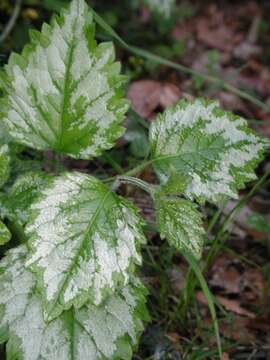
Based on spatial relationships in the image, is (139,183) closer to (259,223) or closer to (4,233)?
(4,233)

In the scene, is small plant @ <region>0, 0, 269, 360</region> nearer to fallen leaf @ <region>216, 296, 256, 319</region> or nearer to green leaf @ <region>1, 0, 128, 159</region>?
green leaf @ <region>1, 0, 128, 159</region>

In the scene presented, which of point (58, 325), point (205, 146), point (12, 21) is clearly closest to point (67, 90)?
point (205, 146)

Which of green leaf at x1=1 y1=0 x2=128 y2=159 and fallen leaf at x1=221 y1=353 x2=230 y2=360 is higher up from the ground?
green leaf at x1=1 y1=0 x2=128 y2=159

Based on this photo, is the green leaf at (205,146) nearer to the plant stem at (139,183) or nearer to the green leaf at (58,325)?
A: the plant stem at (139,183)

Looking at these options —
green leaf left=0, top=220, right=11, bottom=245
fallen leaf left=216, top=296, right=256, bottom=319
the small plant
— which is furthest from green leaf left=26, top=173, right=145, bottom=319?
fallen leaf left=216, top=296, right=256, bottom=319

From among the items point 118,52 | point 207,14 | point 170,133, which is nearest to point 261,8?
point 207,14

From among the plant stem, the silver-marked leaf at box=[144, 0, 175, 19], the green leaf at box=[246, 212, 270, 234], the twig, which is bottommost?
the plant stem

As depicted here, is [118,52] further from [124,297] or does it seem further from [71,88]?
[124,297]
